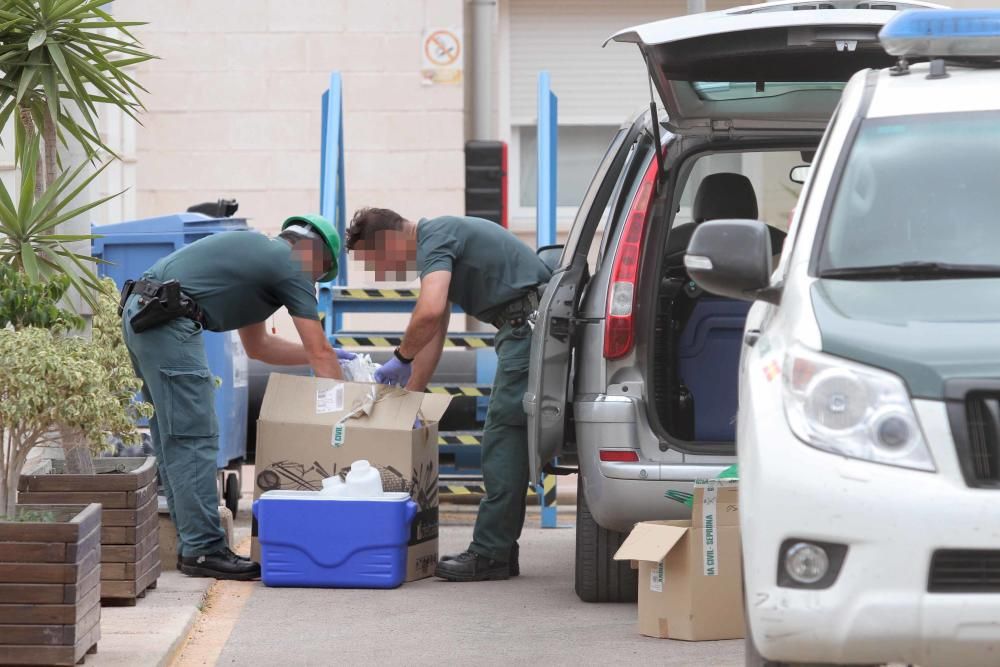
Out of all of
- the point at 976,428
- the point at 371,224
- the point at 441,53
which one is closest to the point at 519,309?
the point at 371,224

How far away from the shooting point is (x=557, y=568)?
315 inches

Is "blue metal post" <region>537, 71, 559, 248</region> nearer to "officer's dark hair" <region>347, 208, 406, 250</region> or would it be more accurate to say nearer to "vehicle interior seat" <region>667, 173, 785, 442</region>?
"officer's dark hair" <region>347, 208, 406, 250</region>

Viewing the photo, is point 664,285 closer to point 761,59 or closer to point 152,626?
point 761,59

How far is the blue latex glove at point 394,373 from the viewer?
7.74 meters

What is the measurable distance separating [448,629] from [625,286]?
1454 millimetres

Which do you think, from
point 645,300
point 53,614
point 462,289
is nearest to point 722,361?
point 645,300

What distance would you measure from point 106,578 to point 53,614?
1.44 metres

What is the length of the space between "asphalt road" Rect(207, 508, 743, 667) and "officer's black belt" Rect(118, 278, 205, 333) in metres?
1.22

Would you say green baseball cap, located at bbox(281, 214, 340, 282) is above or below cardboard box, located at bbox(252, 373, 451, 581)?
above

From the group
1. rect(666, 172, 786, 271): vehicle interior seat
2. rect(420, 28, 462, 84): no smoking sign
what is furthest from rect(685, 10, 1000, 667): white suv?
rect(420, 28, 462, 84): no smoking sign

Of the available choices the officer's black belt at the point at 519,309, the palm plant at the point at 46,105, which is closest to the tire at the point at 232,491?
the officer's black belt at the point at 519,309

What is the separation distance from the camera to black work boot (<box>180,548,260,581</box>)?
7.23 metres

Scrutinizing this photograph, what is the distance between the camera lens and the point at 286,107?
640 inches

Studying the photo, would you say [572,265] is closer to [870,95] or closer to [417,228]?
[417,228]
